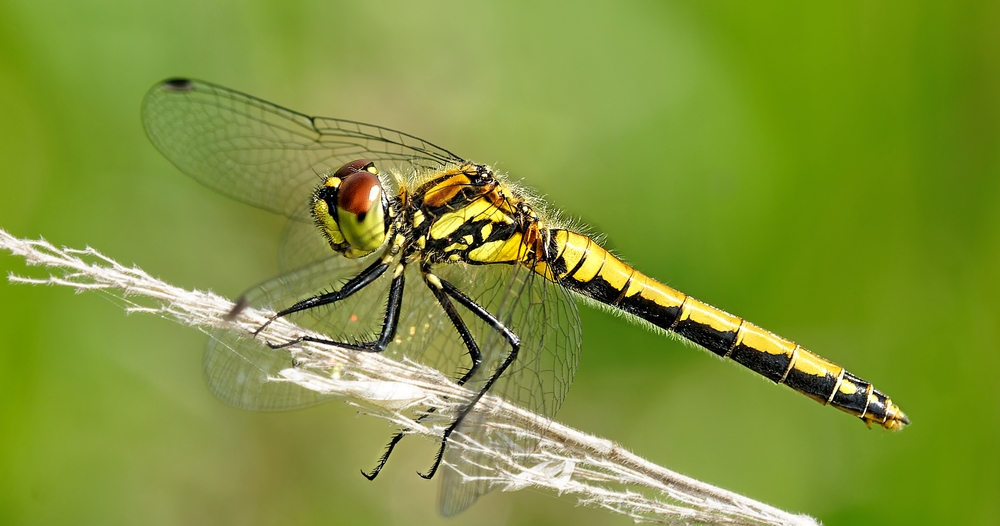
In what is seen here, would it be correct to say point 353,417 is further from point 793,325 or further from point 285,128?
point 793,325

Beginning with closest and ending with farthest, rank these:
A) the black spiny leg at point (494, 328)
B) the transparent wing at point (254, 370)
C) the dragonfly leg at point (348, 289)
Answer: the black spiny leg at point (494, 328) → the dragonfly leg at point (348, 289) → the transparent wing at point (254, 370)

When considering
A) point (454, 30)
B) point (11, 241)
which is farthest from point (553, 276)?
point (11, 241)

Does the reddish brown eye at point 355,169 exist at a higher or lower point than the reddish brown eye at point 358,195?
higher

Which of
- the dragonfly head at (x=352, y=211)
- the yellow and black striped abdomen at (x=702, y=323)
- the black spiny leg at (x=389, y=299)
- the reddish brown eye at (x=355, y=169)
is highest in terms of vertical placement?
the yellow and black striped abdomen at (x=702, y=323)

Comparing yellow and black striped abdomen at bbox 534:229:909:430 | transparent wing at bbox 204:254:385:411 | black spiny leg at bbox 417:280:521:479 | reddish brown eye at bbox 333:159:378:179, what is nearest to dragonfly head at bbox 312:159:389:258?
reddish brown eye at bbox 333:159:378:179

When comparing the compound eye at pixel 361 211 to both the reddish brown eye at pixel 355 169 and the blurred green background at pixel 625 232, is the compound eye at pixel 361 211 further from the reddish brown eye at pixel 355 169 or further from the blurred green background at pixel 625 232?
the blurred green background at pixel 625 232

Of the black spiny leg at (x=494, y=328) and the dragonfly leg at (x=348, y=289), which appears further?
the dragonfly leg at (x=348, y=289)

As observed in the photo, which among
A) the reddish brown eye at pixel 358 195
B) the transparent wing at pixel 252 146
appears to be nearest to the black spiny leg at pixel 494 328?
the reddish brown eye at pixel 358 195
